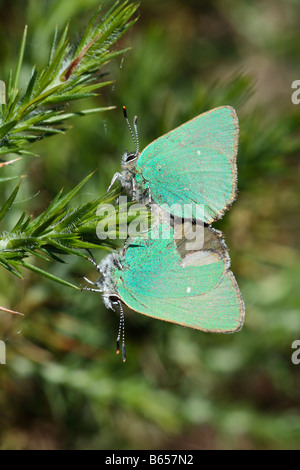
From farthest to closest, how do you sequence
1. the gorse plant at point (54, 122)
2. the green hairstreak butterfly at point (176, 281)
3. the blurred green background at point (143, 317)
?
1. the blurred green background at point (143, 317)
2. the green hairstreak butterfly at point (176, 281)
3. the gorse plant at point (54, 122)

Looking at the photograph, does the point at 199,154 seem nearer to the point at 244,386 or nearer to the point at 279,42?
the point at 244,386

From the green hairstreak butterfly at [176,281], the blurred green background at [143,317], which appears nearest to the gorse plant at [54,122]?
the green hairstreak butterfly at [176,281]

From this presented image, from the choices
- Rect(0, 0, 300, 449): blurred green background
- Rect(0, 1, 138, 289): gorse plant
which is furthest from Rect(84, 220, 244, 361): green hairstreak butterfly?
Rect(0, 0, 300, 449): blurred green background

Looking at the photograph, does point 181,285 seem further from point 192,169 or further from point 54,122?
point 54,122

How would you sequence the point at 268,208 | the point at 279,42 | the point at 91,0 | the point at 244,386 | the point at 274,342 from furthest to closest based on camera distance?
the point at 279,42
the point at 244,386
the point at 268,208
the point at 274,342
the point at 91,0

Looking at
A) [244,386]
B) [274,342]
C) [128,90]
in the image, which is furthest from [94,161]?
Result: [244,386]

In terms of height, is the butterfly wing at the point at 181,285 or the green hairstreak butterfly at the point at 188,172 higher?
the green hairstreak butterfly at the point at 188,172

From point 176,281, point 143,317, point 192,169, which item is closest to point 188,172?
point 192,169

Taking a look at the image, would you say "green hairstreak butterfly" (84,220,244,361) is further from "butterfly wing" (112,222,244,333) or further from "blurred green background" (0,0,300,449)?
"blurred green background" (0,0,300,449)

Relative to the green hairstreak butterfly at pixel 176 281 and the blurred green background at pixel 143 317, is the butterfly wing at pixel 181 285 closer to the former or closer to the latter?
the green hairstreak butterfly at pixel 176 281
